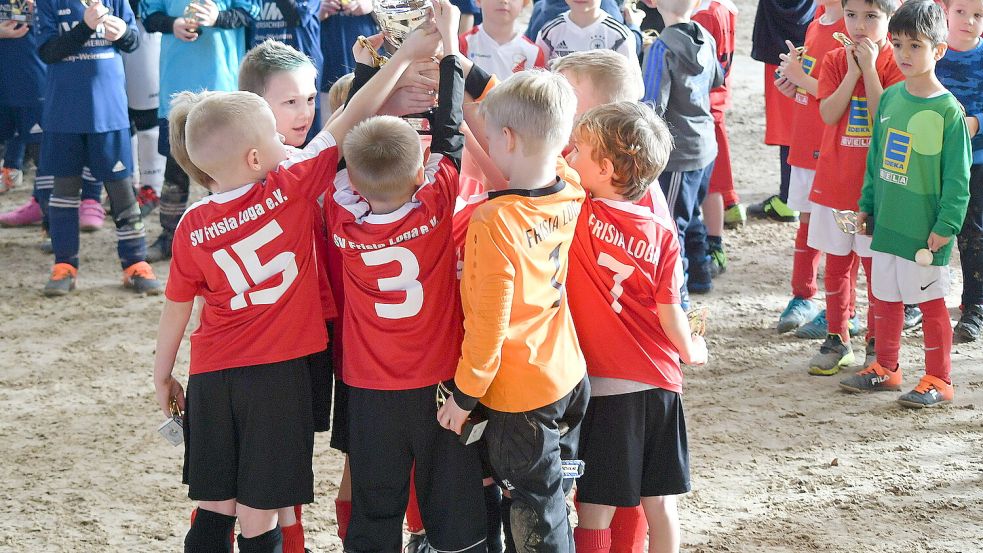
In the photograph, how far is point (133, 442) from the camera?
447 cm

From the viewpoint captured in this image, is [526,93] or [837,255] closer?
[526,93]

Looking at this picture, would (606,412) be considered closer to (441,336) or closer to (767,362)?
(441,336)

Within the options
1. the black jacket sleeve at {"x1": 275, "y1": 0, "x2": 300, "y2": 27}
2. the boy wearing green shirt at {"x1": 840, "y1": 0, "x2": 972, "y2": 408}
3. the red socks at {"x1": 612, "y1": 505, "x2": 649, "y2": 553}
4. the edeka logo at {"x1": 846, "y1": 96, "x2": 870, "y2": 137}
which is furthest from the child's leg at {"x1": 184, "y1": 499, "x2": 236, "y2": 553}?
the black jacket sleeve at {"x1": 275, "y1": 0, "x2": 300, "y2": 27}

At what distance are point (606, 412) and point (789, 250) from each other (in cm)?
406

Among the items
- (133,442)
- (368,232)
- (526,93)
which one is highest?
(526,93)

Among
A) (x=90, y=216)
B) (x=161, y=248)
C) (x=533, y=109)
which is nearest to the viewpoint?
(x=533, y=109)

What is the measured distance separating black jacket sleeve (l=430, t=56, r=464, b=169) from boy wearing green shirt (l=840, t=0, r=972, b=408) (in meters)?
2.23

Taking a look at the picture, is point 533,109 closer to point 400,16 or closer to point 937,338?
point 400,16

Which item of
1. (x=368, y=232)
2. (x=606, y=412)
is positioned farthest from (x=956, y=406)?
(x=368, y=232)

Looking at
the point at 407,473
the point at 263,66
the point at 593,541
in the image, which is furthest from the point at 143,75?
the point at 593,541

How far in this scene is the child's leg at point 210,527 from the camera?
10.3 ft

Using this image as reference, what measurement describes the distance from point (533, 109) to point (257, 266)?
35.6 inches

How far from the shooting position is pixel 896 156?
4445 mm

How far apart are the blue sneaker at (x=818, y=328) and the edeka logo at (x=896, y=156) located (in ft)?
3.83
